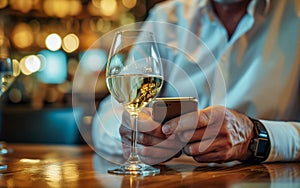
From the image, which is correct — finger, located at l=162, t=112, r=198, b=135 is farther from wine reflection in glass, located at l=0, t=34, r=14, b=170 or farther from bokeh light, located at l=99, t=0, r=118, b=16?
bokeh light, located at l=99, t=0, r=118, b=16

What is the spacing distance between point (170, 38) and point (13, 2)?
2.68 m

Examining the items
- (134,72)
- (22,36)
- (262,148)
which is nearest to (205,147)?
(262,148)

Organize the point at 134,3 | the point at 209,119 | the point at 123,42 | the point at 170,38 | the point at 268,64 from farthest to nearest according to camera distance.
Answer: the point at 134,3 < the point at 170,38 < the point at 268,64 < the point at 209,119 < the point at 123,42

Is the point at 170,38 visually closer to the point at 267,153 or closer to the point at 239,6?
the point at 239,6

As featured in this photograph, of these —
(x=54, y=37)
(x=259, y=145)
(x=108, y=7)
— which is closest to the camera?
(x=259, y=145)

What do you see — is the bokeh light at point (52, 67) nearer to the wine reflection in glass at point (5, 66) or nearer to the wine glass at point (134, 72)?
the wine reflection in glass at point (5, 66)

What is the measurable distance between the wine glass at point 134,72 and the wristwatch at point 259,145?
0.26 m

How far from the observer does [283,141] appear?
3.52ft

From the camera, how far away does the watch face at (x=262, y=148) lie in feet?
3.37

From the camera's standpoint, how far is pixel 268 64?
4.93 feet

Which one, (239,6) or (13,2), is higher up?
(13,2)

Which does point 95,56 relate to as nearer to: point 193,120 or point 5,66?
point 5,66

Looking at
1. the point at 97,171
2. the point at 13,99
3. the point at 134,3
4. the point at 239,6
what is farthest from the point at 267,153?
the point at 13,99

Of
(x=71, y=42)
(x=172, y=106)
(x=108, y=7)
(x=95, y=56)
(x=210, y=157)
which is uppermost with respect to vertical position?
(x=108, y=7)
